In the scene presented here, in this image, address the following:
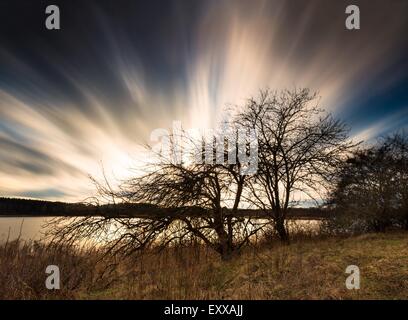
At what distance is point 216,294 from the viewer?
5.67m

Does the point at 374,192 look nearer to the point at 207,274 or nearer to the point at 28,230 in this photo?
the point at 207,274

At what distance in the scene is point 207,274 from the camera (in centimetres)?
727

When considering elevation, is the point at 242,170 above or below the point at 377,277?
above

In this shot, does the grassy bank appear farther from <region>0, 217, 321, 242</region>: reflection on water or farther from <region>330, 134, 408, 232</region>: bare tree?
<region>330, 134, 408, 232</region>: bare tree

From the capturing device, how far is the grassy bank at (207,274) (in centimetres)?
562

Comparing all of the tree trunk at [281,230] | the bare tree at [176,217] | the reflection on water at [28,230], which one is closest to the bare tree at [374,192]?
the reflection on water at [28,230]

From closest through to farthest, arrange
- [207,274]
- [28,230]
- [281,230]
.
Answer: [207,274]
[281,230]
[28,230]

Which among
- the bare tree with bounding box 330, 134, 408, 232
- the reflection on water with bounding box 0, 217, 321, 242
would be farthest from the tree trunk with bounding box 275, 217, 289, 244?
the bare tree with bounding box 330, 134, 408, 232

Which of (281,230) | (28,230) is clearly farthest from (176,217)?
(28,230)

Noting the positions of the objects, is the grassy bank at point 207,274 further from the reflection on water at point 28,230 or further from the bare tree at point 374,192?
the bare tree at point 374,192

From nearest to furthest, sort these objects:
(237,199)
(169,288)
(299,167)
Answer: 1. (169,288)
2. (237,199)
3. (299,167)
